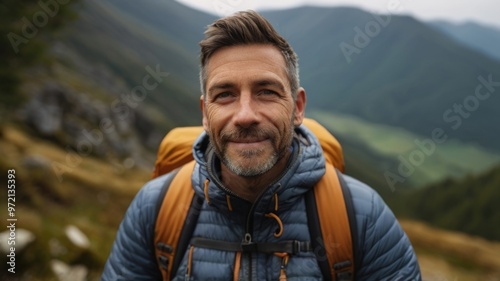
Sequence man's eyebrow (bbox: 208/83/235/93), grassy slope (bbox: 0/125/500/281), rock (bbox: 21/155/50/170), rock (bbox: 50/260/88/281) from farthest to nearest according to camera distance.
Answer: rock (bbox: 21/155/50/170), grassy slope (bbox: 0/125/500/281), rock (bbox: 50/260/88/281), man's eyebrow (bbox: 208/83/235/93)

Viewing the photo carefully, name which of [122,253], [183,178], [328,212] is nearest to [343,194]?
[328,212]

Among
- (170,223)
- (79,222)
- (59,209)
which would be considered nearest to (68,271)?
→ (170,223)

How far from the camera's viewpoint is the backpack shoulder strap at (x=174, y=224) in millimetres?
3189

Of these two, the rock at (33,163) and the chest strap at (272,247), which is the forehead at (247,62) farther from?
the rock at (33,163)

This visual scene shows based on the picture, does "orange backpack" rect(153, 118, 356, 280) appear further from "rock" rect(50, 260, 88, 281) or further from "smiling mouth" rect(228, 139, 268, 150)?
"rock" rect(50, 260, 88, 281)

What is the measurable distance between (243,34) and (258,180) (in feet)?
Answer: 3.47

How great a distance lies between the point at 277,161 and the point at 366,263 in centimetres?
95

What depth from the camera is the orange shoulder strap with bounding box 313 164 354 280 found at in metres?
3.00

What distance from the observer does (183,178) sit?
11.3ft

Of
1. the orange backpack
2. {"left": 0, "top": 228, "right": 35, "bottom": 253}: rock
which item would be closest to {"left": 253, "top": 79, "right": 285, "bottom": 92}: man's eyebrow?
the orange backpack

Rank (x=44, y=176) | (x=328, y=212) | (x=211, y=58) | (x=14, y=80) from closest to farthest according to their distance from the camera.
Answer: (x=328, y=212), (x=211, y=58), (x=44, y=176), (x=14, y=80)

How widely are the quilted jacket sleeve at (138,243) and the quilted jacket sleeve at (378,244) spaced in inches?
59.7

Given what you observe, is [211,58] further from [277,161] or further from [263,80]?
[277,161]

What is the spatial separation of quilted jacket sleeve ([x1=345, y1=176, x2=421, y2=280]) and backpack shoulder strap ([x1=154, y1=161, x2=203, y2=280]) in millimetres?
1185
